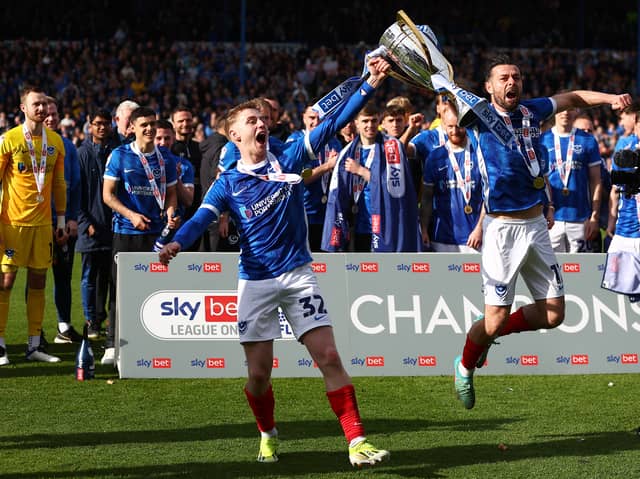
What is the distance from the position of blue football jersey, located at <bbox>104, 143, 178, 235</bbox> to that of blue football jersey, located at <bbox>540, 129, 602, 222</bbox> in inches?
160

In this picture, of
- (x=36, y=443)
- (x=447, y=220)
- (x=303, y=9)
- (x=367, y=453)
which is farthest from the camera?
(x=303, y=9)

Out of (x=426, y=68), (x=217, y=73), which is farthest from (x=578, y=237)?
(x=217, y=73)

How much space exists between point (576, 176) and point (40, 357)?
5670 millimetres

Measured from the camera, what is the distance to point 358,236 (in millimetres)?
9969

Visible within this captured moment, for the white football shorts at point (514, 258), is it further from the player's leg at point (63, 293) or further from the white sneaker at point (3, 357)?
the player's leg at point (63, 293)

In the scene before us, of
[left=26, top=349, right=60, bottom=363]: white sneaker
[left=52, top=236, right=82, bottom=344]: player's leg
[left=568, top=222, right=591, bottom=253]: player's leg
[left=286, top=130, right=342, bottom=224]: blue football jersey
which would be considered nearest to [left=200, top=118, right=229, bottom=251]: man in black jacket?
[left=286, top=130, right=342, bottom=224]: blue football jersey

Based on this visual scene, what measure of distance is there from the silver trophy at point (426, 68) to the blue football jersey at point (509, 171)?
0.09m

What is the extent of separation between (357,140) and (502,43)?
1221 inches

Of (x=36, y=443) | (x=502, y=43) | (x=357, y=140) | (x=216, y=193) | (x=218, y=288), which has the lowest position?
(x=36, y=443)

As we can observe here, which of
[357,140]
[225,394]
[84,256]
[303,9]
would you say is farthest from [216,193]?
[303,9]

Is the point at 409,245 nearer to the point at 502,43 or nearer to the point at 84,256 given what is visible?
the point at 84,256

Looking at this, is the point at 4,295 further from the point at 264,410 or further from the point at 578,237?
the point at 578,237

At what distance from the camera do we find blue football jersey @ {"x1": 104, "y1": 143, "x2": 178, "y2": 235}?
A: 9.10 m

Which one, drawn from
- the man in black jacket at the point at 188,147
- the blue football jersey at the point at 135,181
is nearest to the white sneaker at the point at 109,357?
the blue football jersey at the point at 135,181
